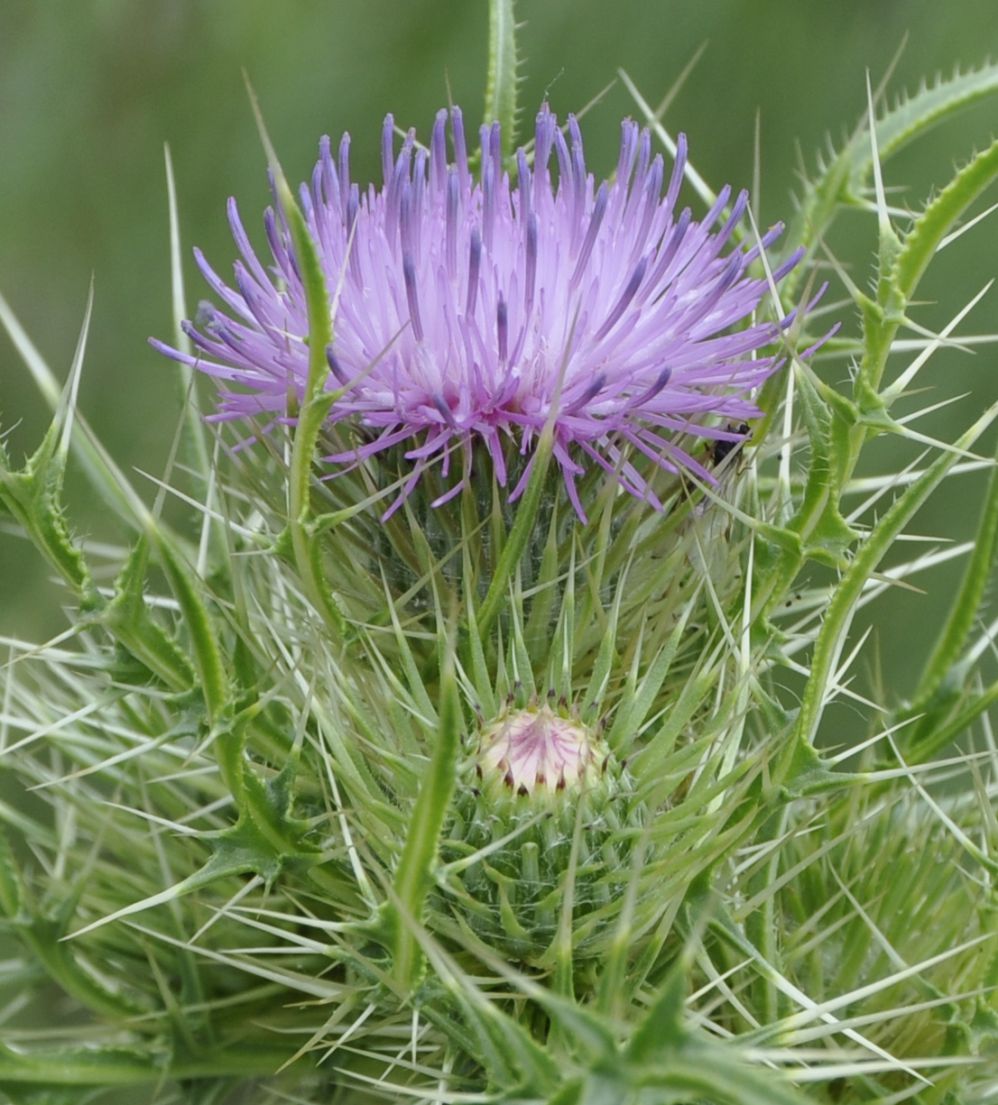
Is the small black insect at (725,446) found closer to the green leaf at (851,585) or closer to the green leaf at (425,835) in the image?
the green leaf at (851,585)

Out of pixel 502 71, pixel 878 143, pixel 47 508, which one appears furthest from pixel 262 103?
pixel 47 508

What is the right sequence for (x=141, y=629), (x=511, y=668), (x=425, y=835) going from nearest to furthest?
(x=425, y=835) < (x=141, y=629) < (x=511, y=668)

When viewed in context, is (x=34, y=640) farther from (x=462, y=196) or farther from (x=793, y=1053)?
(x=793, y=1053)

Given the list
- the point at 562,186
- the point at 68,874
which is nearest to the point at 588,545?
the point at 562,186

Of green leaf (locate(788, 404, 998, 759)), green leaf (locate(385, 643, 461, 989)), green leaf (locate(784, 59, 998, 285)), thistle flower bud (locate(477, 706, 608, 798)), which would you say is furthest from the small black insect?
green leaf (locate(385, 643, 461, 989))

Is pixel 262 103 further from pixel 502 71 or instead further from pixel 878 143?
pixel 878 143
